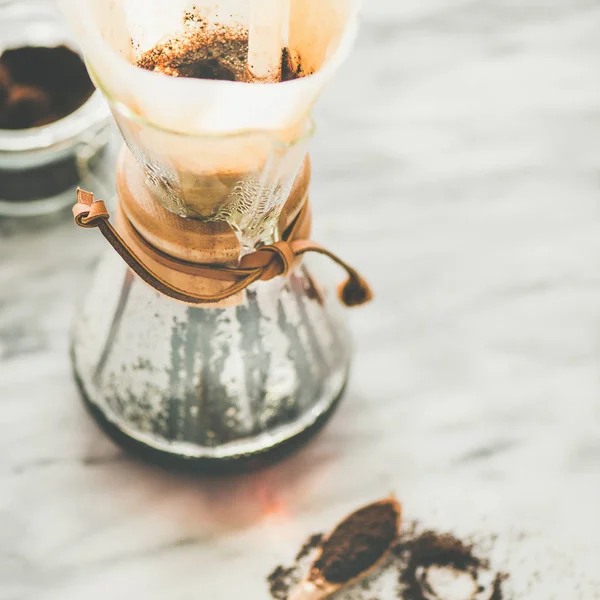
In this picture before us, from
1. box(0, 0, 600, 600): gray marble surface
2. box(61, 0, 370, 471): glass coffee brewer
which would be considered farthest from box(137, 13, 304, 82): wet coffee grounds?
box(0, 0, 600, 600): gray marble surface

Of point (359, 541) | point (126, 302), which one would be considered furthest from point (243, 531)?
point (126, 302)

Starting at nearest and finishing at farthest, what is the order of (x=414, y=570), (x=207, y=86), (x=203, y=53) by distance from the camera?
(x=207, y=86), (x=203, y=53), (x=414, y=570)

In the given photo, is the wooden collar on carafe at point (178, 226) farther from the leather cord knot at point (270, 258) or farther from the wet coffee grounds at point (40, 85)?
the wet coffee grounds at point (40, 85)

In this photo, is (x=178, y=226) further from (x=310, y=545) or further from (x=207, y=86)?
(x=310, y=545)

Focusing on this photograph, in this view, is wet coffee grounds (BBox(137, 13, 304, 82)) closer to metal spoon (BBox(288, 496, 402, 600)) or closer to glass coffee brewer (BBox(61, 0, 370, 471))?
glass coffee brewer (BBox(61, 0, 370, 471))

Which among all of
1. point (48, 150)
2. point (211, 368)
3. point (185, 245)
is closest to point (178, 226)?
point (185, 245)
